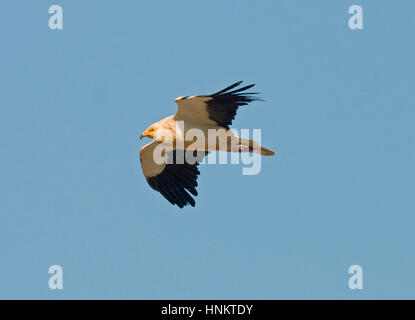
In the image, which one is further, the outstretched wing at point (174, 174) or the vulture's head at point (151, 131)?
the outstretched wing at point (174, 174)

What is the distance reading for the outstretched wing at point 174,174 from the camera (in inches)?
711

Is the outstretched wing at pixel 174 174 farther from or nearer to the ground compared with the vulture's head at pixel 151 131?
nearer to the ground

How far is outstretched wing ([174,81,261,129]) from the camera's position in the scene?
642 inches

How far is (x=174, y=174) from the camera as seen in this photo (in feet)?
59.9

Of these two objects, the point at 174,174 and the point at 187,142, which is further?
the point at 174,174

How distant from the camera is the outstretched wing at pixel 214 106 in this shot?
53.5ft

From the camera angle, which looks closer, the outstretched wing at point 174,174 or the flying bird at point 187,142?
the flying bird at point 187,142

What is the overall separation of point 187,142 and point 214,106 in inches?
31.8

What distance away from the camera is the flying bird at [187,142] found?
16.5 m
